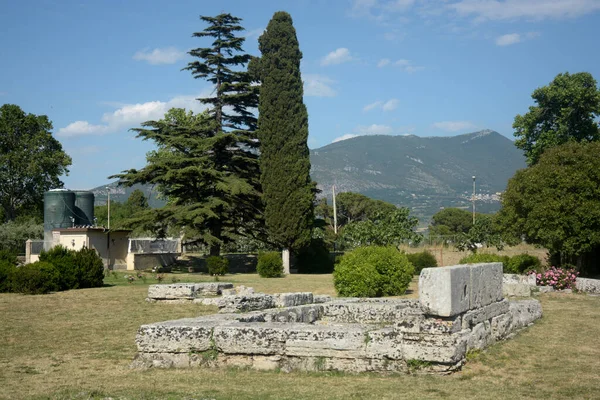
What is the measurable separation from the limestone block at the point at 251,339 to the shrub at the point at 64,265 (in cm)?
1208

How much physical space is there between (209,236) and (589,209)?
17967mm

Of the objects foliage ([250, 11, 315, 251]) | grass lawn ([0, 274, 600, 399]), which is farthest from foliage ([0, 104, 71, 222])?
grass lawn ([0, 274, 600, 399])

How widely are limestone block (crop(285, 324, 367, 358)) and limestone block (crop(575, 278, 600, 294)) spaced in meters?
14.3

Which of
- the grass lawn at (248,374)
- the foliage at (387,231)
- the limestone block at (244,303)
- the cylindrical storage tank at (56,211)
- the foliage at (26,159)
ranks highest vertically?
the foliage at (26,159)

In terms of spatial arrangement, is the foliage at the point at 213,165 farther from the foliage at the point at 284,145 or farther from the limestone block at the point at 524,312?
the limestone block at the point at 524,312

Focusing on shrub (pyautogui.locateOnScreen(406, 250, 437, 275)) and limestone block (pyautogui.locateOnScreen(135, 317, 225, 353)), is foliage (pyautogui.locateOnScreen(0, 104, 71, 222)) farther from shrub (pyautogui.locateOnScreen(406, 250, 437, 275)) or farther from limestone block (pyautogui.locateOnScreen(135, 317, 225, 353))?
limestone block (pyautogui.locateOnScreen(135, 317, 225, 353))

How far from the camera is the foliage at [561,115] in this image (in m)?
38.8

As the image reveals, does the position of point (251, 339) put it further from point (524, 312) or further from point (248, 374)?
point (524, 312)

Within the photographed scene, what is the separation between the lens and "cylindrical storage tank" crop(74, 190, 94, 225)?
37250 mm

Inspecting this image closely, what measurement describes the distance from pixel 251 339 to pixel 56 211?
30.1 m

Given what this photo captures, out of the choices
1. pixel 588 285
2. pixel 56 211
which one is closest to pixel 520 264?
pixel 588 285

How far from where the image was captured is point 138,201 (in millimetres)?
87188

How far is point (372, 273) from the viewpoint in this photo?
61.4 ft

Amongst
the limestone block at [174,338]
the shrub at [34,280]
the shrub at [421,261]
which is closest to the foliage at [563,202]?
the shrub at [421,261]
